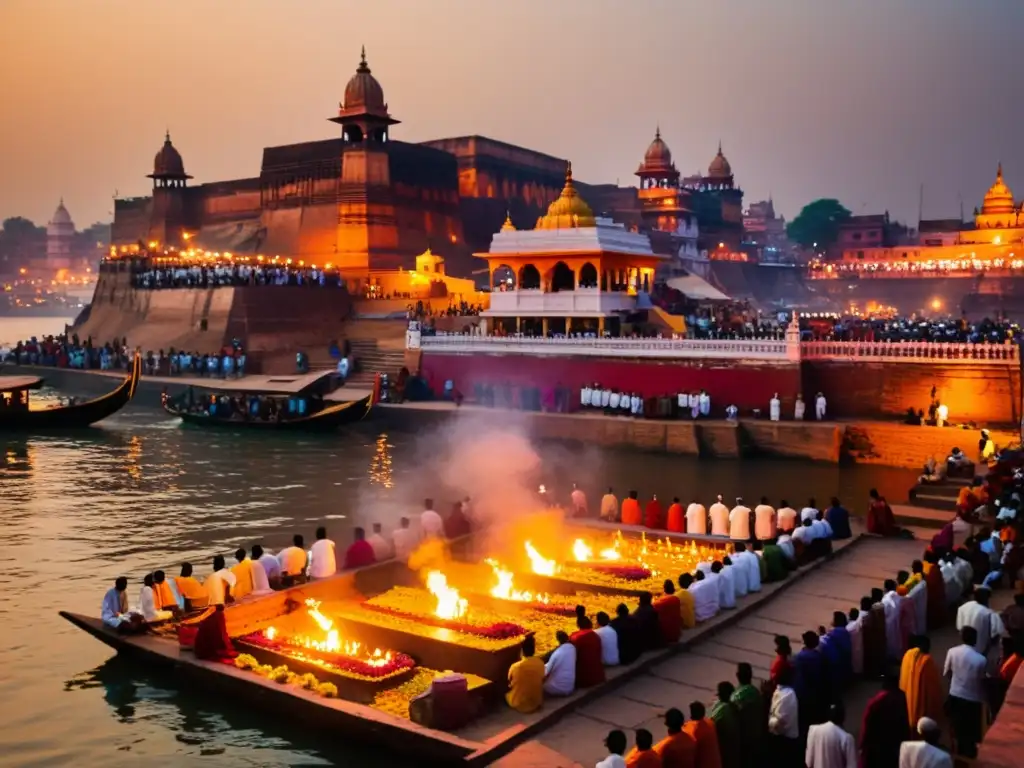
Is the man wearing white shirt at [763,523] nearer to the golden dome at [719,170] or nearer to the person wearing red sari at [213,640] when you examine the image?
the person wearing red sari at [213,640]

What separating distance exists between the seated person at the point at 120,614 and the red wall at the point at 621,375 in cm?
1902

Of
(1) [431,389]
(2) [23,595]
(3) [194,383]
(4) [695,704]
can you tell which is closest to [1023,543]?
(4) [695,704]

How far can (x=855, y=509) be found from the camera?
64.5ft

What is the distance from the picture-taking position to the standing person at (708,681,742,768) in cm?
706

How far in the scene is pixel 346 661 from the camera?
366 inches

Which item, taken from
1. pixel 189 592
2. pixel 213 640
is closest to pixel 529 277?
pixel 189 592

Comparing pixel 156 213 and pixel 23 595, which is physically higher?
pixel 156 213

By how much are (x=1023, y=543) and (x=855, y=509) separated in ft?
24.9

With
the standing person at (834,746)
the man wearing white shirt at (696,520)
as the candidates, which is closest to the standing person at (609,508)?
the man wearing white shirt at (696,520)

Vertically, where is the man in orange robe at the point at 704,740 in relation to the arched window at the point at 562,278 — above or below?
below

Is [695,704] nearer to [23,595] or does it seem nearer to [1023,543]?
[1023,543]

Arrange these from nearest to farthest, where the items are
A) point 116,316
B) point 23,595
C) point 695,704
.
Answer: point 695,704 < point 23,595 < point 116,316

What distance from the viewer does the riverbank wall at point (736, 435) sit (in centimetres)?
2341

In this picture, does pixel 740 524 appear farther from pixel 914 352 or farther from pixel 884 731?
pixel 914 352
